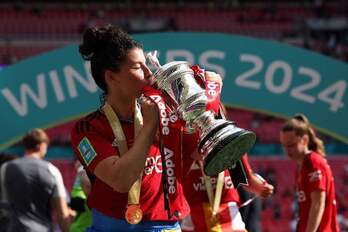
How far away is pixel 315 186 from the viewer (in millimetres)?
4668

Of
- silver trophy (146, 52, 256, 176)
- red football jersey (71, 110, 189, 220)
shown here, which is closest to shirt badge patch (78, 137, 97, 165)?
red football jersey (71, 110, 189, 220)

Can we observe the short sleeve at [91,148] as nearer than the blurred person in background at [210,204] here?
Yes

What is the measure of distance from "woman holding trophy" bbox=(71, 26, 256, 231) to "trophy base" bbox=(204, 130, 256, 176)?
9.3 inches

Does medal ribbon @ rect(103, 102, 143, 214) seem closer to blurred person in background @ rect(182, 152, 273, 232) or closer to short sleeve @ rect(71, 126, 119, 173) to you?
short sleeve @ rect(71, 126, 119, 173)

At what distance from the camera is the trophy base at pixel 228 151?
2328 mm

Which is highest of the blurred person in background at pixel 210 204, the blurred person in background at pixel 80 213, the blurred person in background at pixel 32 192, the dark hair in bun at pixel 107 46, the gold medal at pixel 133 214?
the dark hair in bun at pixel 107 46

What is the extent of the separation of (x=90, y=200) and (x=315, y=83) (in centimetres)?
414

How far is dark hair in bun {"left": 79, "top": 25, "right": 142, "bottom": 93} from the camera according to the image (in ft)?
8.59

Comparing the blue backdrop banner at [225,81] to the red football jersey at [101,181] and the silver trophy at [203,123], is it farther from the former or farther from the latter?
the silver trophy at [203,123]

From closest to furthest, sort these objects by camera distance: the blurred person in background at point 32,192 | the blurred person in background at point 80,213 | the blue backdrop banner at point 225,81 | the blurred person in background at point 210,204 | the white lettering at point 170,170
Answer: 1. the white lettering at point 170,170
2. the blurred person in background at point 210,204
3. the blurred person in background at point 32,192
4. the blurred person in background at point 80,213
5. the blue backdrop banner at point 225,81

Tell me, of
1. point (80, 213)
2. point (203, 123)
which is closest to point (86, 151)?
point (203, 123)

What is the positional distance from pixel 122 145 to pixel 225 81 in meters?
4.01

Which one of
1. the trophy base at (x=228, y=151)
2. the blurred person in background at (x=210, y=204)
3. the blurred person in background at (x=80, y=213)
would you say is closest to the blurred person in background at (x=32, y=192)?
the blurred person in background at (x=80, y=213)

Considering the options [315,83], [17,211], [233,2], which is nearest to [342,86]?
[315,83]
